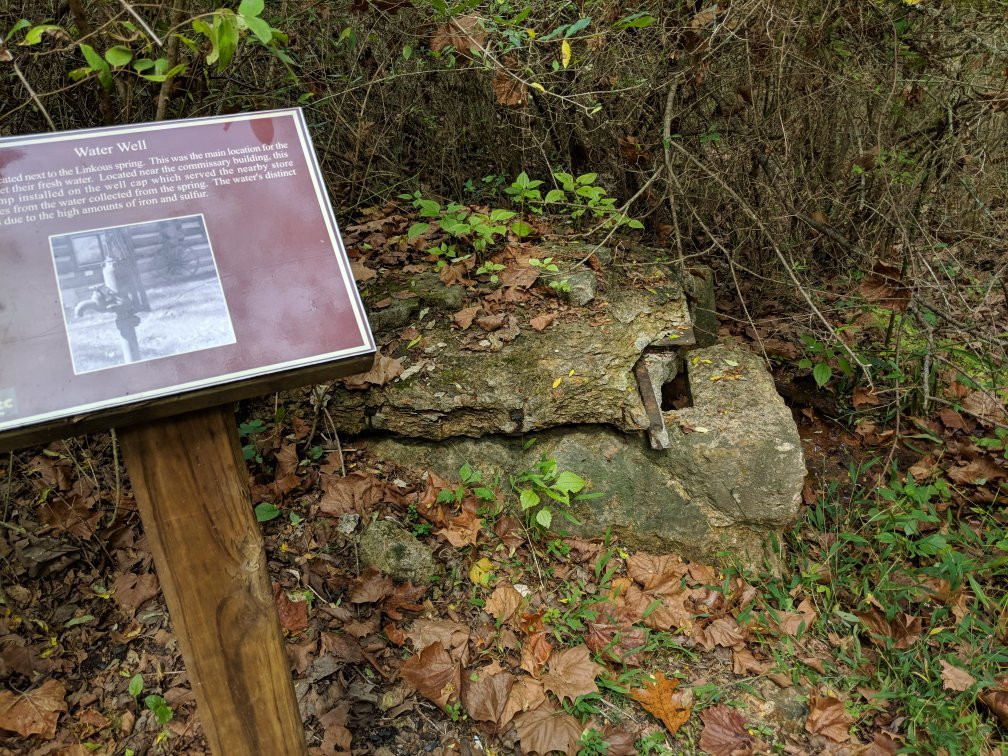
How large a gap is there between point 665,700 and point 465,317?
1.97 metres

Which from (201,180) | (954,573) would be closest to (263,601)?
(201,180)

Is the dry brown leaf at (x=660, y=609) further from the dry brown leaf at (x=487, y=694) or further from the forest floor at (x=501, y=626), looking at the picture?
the dry brown leaf at (x=487, y=694)

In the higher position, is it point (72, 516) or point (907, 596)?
point (72, 516)

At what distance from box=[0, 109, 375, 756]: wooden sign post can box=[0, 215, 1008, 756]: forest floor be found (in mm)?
822

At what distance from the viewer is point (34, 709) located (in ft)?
7.48

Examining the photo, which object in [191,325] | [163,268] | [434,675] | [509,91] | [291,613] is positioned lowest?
[434,675]

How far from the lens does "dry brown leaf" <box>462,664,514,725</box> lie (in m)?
2.43

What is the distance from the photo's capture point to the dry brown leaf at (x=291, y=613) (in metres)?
2.60

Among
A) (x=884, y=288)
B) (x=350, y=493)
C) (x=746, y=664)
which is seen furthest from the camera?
(x=884, y=288)

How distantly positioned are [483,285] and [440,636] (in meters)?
1.85

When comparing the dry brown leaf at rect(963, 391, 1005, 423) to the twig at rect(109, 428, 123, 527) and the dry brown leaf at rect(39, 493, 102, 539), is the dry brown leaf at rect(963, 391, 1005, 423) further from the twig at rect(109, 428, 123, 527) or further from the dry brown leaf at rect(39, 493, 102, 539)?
the dry brown leaf at rect(39, 493, 102, 539)

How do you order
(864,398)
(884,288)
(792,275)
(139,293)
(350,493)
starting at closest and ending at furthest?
(139,293), (350,493), (792,275), (884,288), (864,398)

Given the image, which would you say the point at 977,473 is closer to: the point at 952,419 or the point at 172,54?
the point at 952,419

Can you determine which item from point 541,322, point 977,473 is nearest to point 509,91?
point 541,322
